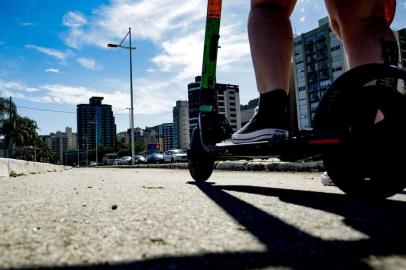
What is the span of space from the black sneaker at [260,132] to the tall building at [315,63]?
82.2 metres

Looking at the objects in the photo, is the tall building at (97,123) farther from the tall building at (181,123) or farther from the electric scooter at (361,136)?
the electric scooter at (361,136)

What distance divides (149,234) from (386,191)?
1.16 metres

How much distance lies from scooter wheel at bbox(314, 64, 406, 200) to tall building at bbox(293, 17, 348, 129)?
8261 cm

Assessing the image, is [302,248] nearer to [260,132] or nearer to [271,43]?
[260,132]

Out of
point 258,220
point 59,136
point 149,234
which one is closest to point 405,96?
point 258,220

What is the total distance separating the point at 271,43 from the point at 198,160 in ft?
5.04

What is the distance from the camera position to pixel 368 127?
153cm

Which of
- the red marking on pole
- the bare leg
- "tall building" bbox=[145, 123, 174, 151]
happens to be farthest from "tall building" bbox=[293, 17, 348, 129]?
"tall building" bbox=[145, 123, 174, 151]

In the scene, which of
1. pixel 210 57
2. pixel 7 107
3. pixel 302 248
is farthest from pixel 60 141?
pixel 302 248

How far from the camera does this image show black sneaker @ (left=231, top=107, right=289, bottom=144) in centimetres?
195

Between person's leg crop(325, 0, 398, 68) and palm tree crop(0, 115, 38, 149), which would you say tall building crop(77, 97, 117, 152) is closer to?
palm tree crop(0, 115, 38, 149)

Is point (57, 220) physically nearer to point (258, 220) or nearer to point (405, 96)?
point (258, 220)

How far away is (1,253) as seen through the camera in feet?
2.90

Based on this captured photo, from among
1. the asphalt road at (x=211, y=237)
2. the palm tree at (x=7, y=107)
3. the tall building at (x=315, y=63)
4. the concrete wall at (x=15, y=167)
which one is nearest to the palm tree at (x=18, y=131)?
the palm tree at (x=7, y=107)
